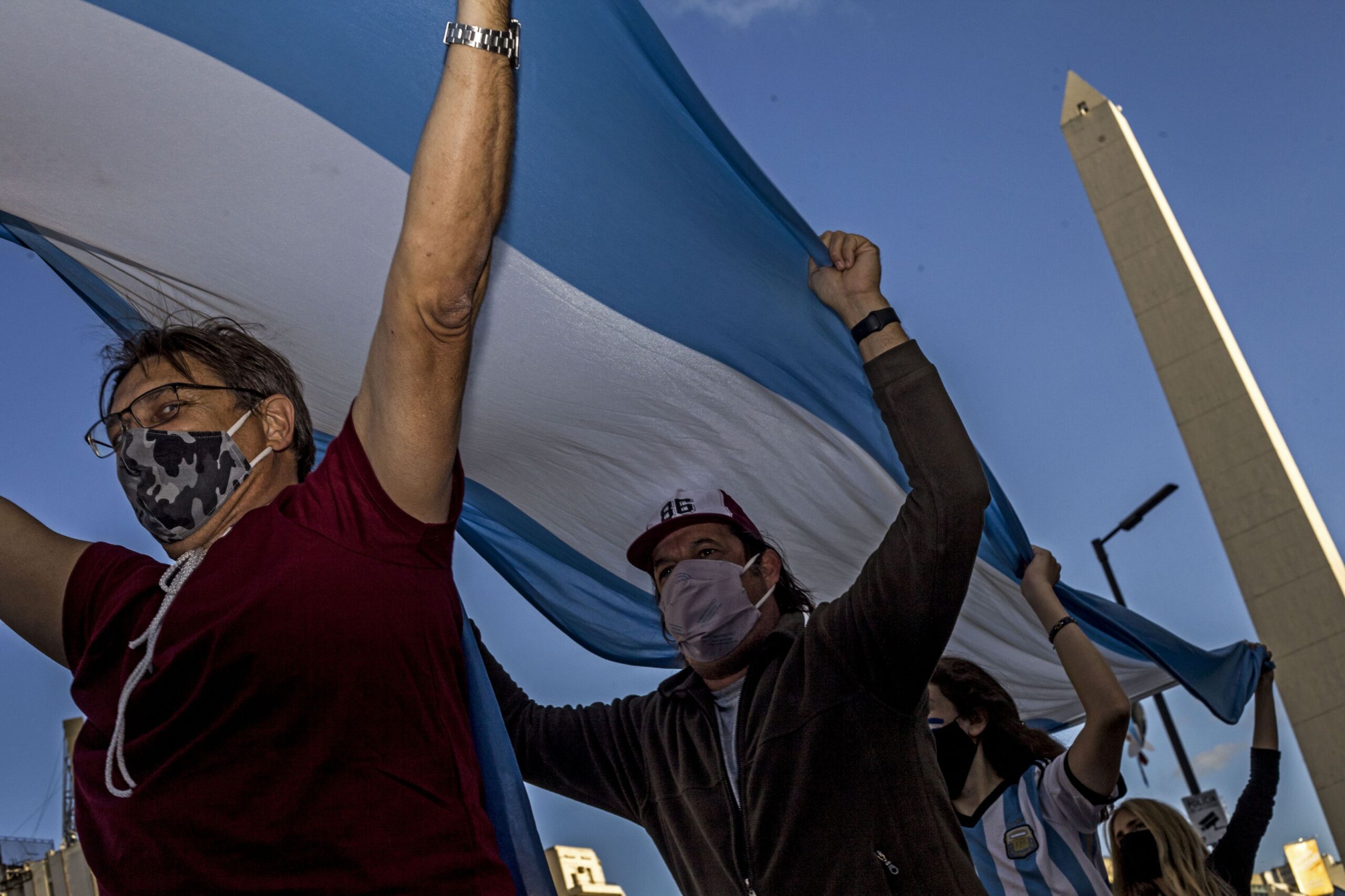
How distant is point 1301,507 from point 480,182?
10.6 metres

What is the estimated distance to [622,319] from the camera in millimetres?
3143

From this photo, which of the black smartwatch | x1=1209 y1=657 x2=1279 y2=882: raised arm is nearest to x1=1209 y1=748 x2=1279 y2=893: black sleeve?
x1=1209 y1=657 x2=1279 y2=882: raised arm

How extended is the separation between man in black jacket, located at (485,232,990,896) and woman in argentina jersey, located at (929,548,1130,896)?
984 millimetres

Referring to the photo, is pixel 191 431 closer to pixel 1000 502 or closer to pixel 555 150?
pixel 555 150

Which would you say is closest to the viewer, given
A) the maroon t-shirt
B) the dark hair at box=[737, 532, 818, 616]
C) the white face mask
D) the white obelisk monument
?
the maroon t-shirt

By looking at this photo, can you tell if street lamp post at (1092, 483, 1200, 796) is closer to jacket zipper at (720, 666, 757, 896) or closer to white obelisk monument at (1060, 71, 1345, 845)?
white obelisk monument at (1060, 71, 1345, 845)

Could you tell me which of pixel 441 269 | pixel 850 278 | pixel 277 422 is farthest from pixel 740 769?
pixel 441 269

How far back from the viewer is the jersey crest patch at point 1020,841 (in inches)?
156

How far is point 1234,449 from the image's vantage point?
35.7ft

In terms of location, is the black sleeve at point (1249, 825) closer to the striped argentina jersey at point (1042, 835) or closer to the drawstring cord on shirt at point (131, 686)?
the striped argentina jersey at point (1042, 835)

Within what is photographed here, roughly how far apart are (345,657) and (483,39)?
86 centimetres

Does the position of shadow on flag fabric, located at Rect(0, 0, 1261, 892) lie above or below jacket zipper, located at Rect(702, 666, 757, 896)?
above

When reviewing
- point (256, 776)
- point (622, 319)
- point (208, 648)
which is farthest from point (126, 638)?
point (622, 319)

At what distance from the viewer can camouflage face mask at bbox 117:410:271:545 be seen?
6.46 feet
